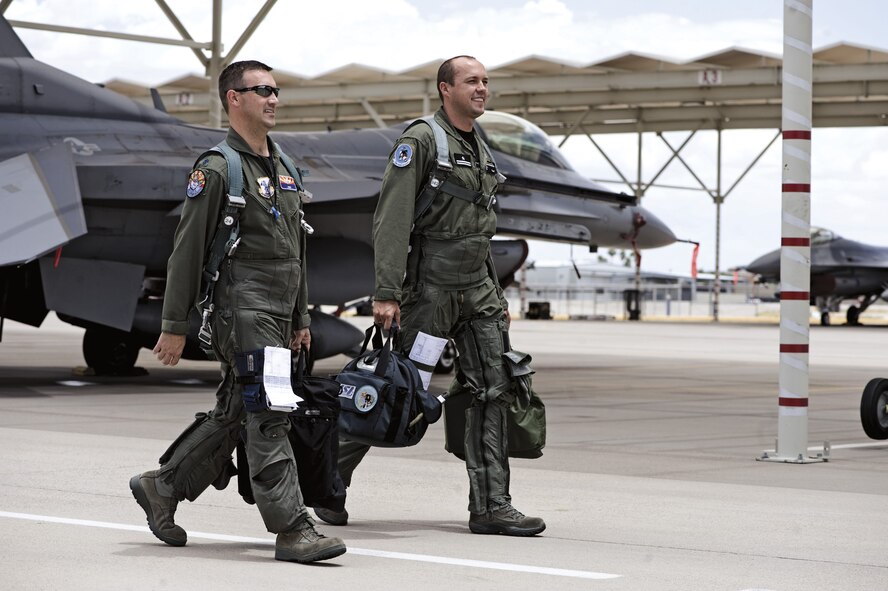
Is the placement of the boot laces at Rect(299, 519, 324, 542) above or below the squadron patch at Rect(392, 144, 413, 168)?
below

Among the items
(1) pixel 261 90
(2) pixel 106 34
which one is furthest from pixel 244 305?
(2) pixel 106 34

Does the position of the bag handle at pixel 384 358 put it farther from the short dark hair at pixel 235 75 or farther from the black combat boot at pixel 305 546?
the short dark hair at pixel 235 75

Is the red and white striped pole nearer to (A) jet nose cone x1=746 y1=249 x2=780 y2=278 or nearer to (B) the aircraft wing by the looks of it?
(B) the aircraft wing

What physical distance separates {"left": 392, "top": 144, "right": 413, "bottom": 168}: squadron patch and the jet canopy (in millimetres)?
10528

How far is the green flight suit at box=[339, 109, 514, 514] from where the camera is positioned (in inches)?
228

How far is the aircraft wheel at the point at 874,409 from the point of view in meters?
9.55

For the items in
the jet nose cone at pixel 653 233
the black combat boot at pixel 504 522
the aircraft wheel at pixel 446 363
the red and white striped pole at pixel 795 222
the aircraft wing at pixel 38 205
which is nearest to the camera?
the black combat boot at pixel 504 522

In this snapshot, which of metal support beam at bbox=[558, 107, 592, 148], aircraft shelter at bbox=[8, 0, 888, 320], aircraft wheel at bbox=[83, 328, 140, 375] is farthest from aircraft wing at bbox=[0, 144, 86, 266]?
metal support beam at bbox=[558, 107, 592, 148]

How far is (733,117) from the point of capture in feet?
126

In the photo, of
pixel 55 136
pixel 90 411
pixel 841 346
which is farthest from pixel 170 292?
pixel 841 346

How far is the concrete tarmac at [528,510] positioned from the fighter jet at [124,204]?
1.31 m

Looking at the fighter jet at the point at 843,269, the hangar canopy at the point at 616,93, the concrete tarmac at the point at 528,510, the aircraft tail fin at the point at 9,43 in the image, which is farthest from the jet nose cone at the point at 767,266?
the aircraft tail fin at the point at 9,43

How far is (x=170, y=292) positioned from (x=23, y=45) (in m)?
9.87

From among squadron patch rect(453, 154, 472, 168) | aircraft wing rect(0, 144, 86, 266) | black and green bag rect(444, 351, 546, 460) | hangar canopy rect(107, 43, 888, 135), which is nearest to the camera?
black and green bag rect(444, 351, 546, 460)
